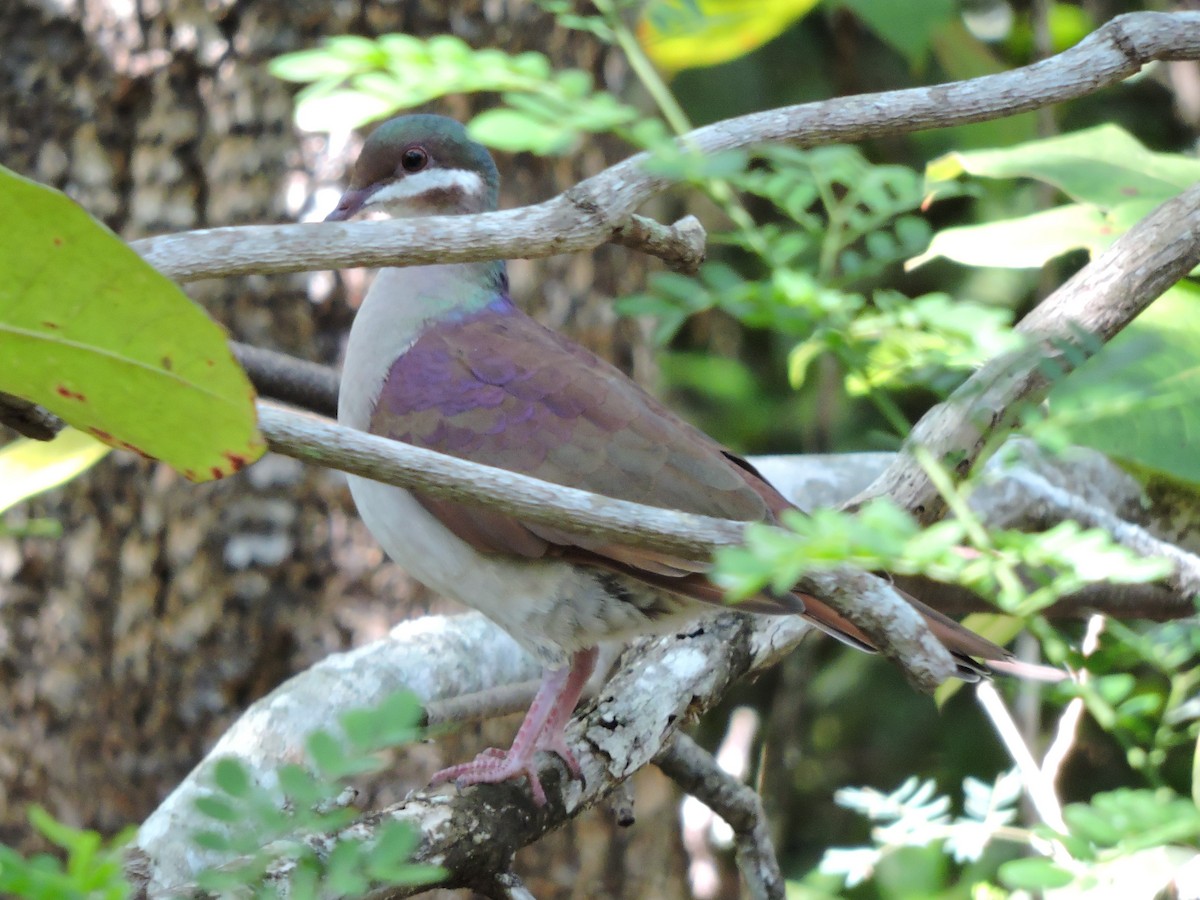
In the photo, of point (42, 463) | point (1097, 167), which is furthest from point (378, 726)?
point (1097, 167)

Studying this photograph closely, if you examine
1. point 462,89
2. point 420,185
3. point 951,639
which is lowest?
point 951,639

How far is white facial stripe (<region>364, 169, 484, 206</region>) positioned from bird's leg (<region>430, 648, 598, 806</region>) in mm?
829

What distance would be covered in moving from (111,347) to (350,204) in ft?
4.23

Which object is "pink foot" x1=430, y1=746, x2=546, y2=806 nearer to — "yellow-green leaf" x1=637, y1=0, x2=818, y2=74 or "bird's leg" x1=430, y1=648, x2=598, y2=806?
"bird's leg" x1=430, y1=648, x2=598, y2=806

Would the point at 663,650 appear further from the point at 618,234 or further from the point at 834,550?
the point at 834,550

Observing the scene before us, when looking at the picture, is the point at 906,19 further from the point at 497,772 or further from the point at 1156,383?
the point at 497,772

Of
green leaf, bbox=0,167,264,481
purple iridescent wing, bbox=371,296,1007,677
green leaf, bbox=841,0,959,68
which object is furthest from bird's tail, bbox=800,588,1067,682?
green leaf, bbox=841,0,959,68

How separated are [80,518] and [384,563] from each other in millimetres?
579

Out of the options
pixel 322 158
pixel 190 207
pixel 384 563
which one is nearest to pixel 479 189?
pixel 322 158

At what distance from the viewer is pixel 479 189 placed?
2213 millimetres

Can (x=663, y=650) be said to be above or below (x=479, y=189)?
below

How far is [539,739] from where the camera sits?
5.73ft

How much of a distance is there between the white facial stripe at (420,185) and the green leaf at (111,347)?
1262 mm

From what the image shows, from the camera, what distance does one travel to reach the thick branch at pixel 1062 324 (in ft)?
4.06
